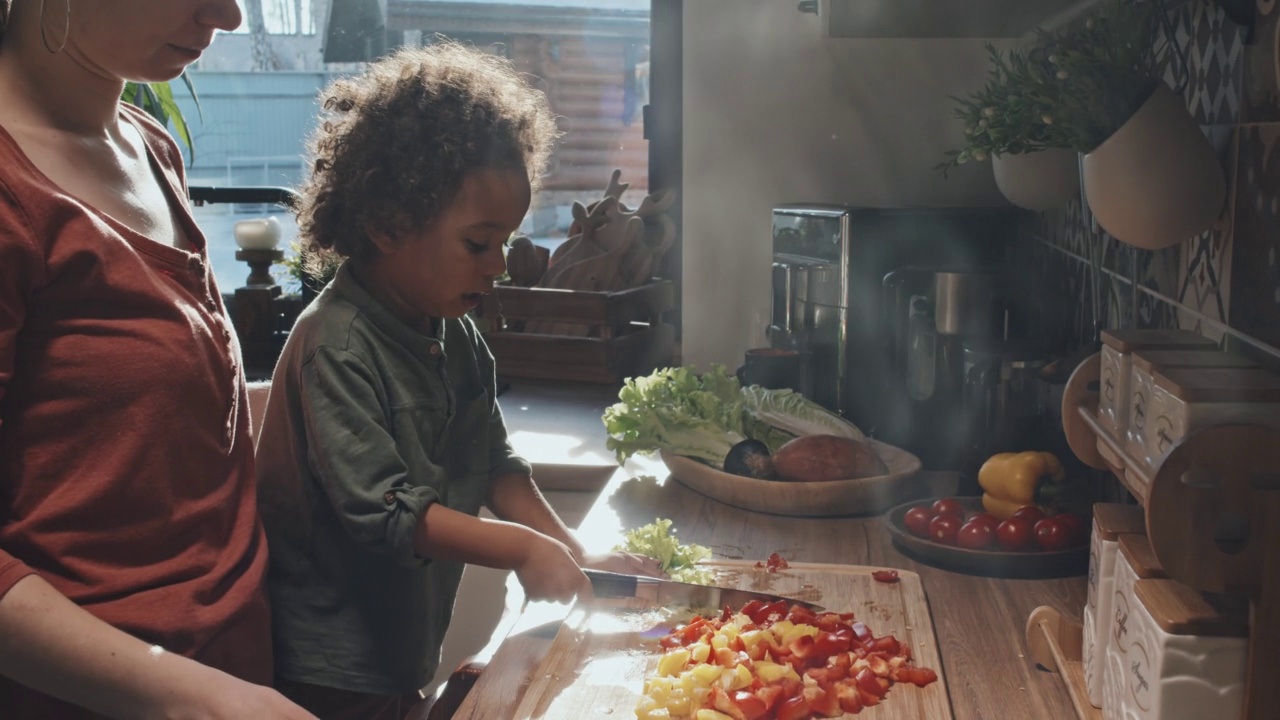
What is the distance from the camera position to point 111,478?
0.93 m

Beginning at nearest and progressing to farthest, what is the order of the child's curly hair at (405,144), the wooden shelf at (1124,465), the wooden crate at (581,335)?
the wooden shelf at (1124,465), the child's curly hair at (405,144), the wooden crate at (581,335)

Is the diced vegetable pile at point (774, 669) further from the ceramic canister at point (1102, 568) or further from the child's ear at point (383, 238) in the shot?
the child's ear at point (383, 238)

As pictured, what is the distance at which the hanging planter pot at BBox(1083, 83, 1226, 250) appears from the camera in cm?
111

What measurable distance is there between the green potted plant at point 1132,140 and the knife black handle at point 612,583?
599 mm

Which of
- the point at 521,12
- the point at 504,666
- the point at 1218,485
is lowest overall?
the point at 504,666

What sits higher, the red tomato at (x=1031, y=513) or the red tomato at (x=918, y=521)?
the red tomato at (x=1031, y=513)

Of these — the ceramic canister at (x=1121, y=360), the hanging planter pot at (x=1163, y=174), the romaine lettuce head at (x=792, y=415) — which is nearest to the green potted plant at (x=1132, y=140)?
the hanging planter pot at (x=1163, y=174)

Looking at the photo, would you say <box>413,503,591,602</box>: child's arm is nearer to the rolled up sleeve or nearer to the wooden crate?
the rolled up sleeve

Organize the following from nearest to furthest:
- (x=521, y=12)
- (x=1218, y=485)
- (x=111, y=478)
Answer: (x=1218, y=485)
(x=111, y=478)
(x=521, y=12)

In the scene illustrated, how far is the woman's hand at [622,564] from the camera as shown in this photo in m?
1.33

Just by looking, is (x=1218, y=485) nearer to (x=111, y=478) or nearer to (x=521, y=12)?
(x=111, y=478)

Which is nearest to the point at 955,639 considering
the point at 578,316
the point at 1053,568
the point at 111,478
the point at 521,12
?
the point at 1053,568

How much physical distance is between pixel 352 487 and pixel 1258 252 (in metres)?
0.84

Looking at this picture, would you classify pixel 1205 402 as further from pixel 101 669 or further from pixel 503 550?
pixel 101 669
